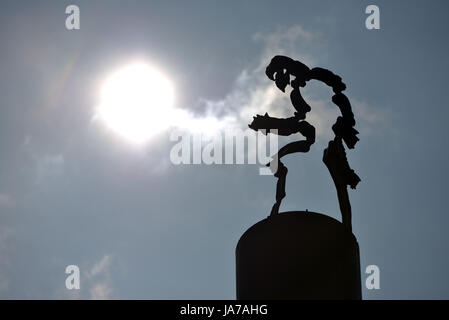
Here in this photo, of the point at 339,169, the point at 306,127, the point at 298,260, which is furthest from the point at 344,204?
the point at 298,260

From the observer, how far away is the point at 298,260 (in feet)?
35.6

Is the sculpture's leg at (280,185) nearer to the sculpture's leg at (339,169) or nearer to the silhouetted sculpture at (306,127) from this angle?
the silhouetted sculpture at (306,127)

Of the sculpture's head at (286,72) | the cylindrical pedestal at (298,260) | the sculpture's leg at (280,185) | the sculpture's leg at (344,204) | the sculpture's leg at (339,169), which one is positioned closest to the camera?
the cylindrical pedestal at (298,260)

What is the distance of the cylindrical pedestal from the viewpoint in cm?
1074

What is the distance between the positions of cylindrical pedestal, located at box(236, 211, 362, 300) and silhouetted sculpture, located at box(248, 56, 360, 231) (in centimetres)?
149

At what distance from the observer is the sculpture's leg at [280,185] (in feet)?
42.7

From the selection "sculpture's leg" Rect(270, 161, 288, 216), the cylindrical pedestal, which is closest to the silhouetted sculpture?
"sculpture's leg" Rect(270, 161, 288, 216)

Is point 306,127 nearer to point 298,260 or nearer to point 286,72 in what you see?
point 286,72

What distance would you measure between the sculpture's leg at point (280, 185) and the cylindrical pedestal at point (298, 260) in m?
1.59

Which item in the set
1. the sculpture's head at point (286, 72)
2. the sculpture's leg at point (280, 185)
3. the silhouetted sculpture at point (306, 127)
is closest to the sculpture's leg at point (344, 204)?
the silhouetted sculpture at point (306, 127)

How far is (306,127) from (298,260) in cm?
367

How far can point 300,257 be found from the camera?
35.7ft
